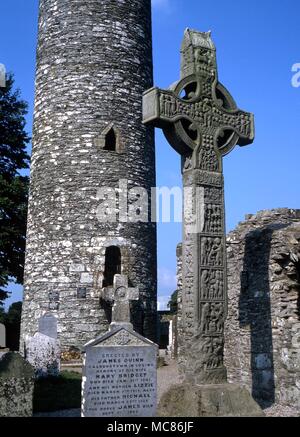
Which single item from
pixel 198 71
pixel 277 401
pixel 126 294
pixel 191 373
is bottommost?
pixel 277 401

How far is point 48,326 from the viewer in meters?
11.8

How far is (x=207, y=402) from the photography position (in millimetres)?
5570

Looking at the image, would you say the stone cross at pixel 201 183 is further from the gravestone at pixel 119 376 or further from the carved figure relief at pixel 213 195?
the gravestone at pixel 119 376

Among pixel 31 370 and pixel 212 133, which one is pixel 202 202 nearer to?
pixel 212 133

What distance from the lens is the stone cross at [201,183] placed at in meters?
6.02

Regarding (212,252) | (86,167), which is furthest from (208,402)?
(86,167)

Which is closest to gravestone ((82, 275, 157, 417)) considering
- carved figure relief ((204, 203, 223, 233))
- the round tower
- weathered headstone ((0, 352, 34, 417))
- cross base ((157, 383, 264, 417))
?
cross base ((157, 383, 264, 417))

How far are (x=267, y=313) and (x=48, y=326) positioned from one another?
5.38m

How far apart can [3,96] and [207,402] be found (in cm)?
1678

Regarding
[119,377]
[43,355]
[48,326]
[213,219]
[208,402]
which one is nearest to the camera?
[208,402]

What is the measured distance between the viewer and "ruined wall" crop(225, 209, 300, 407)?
790 centimetres

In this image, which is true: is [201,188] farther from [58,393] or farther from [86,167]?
[86,167]

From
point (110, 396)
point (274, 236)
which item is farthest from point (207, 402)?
point (274, 236)

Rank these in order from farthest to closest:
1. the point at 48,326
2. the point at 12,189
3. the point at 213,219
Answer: the point at 12,189 → the point at 48,326 → the point at 213,219
